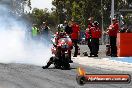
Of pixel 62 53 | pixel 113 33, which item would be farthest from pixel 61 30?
pixel 113 33

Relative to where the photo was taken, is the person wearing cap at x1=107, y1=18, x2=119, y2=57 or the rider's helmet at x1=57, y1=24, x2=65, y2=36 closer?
the rider's helmet at x1=57, y1=24, x2=65, y2=36

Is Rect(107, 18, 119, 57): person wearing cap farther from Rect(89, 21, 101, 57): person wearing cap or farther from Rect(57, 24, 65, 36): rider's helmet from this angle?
Rect(57, 24, 65, 36): rider's helmet

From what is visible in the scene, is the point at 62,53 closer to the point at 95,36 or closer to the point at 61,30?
the point at 61,30

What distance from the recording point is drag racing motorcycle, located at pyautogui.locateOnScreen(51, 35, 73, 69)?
1679 centimetres

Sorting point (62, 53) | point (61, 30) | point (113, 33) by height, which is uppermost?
point (113, 33)

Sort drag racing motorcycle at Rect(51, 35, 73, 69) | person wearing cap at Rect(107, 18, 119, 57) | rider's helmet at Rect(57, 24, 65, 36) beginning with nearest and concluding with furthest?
drag racing motorcycle at Rect(51, 35, 73, 69) → rider's helmet at Rect(57, 24, 65, 36) → person wearing cap at Rect(107, 18, 119, 57)

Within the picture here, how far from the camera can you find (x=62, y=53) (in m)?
16.9

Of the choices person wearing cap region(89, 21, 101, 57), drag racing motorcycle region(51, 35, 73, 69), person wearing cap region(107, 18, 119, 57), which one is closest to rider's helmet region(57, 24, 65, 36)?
drag racing motorcycle region(51, 35, 73, 69)

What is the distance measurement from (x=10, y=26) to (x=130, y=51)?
658cm

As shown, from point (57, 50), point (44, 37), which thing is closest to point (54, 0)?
point (44, 37)

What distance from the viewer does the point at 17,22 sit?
25891 mm

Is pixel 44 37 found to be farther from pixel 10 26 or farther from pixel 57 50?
pixel 57 50

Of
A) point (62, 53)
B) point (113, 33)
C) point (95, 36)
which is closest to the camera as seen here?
point (62, 53)

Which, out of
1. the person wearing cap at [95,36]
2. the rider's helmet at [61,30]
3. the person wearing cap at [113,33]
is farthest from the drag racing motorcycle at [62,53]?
the person wearing cap at [95,36]
